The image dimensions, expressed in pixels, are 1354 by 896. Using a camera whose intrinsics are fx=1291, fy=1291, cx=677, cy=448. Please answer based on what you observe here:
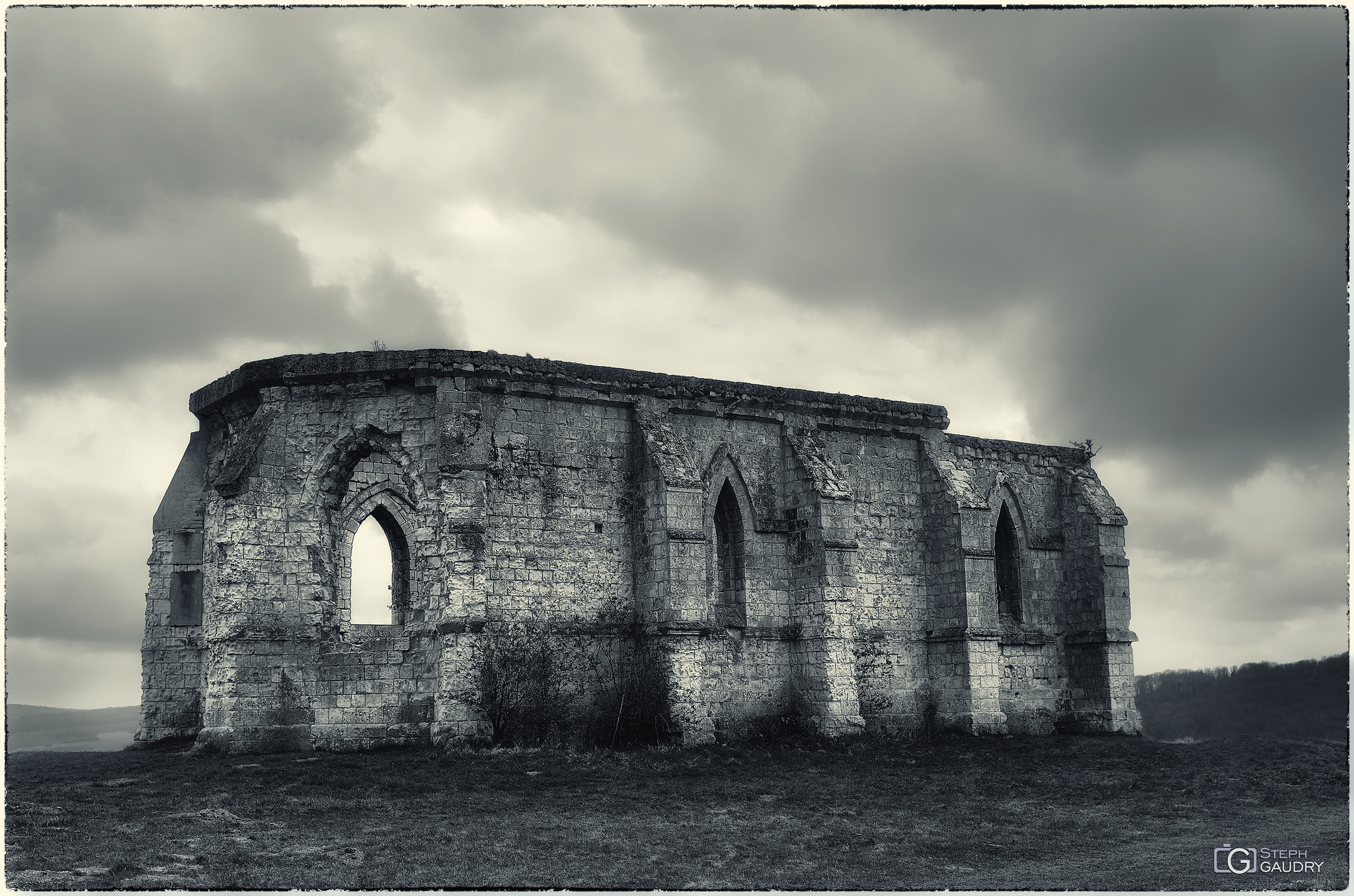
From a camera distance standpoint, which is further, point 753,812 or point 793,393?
point 793,393

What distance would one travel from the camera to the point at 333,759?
709 inches

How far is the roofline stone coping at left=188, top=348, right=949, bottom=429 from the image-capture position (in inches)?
789

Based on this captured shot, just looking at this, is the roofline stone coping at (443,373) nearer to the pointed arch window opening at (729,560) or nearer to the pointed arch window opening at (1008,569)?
the pointed arch window opening at (729,560)

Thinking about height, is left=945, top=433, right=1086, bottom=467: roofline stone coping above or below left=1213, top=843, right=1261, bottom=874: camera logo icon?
above

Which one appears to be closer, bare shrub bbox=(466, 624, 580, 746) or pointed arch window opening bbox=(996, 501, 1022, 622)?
bare shrub bbox=(466, 624, 580, 746)

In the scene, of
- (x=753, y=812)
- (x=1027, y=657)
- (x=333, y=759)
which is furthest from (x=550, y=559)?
(x=1027, y=657)

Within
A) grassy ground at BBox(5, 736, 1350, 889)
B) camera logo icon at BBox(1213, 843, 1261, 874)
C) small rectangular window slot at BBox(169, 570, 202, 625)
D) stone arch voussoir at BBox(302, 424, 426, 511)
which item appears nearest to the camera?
grassy ground at BBox(5, 736, 1350, 889)

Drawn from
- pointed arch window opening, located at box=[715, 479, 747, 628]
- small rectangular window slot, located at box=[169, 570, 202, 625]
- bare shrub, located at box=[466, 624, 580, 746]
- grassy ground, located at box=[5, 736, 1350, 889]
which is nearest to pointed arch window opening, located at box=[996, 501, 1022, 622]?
grassy ground, located at box=[5, 736, 1350, 889]


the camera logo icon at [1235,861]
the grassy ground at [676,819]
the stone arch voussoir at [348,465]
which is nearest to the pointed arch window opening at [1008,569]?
the grassy ground at [676,819]

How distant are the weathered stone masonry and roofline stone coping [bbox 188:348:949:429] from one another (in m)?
0.04

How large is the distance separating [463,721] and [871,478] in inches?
360

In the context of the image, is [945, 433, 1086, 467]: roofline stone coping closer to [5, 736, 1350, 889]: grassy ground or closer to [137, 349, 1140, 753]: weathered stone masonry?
[137, 349, 1140, 753]: weathered stone masonry

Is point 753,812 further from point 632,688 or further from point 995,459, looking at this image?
point 995,459

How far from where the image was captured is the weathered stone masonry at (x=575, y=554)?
19.4 meters
